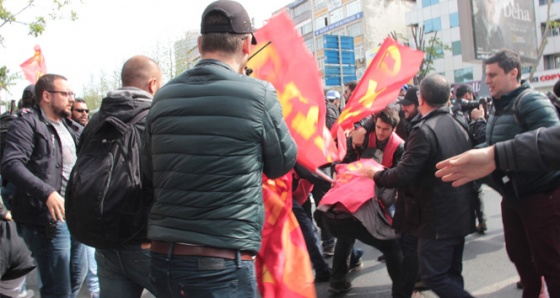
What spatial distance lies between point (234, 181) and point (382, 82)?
5.73ft

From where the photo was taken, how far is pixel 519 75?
3125mm

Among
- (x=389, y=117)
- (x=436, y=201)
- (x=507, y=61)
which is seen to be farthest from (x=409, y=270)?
(x=507, y=61)

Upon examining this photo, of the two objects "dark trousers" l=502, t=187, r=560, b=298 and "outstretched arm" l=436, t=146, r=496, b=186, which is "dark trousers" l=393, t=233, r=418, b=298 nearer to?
"dark trousers" l=502, t=187, r=560, b=298

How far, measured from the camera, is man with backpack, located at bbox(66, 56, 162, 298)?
2.03 m

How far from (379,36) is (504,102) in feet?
161

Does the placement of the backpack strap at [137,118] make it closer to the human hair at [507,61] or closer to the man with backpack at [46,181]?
the man with backpack at [46,181]

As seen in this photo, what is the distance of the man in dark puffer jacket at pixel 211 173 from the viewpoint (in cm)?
167

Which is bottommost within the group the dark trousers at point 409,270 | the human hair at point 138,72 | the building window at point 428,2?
the dark trousers at point 409,270

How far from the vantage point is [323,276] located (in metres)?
4.38

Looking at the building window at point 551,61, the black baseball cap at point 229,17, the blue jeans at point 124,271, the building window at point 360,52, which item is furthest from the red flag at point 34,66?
the building window at point 360,52

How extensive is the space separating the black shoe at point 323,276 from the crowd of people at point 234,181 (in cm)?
1

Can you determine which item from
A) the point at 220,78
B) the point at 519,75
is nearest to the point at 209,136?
the point at 220,78

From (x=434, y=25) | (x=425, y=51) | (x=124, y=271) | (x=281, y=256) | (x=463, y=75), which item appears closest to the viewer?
(x=124, y=271)

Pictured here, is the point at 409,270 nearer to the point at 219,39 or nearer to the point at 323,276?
the point at 323,276
